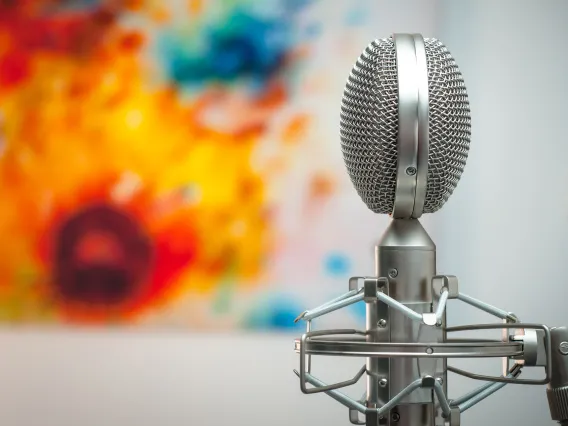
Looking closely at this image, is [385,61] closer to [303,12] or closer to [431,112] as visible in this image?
[431,112]

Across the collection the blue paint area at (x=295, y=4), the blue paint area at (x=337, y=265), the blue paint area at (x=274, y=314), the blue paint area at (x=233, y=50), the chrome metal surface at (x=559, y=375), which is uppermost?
the blue paint area at (x=295, y=4)

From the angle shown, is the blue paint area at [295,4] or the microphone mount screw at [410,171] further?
the blue paint area at [295,4]

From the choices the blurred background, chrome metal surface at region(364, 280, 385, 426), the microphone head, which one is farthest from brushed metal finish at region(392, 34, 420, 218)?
the blurred background

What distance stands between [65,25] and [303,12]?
33.2 inches

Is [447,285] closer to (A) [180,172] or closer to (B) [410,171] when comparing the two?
(B) [410,171]

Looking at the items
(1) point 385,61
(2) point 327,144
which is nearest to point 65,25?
(2) point 327,144

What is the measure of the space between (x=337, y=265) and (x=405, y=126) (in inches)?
76.1

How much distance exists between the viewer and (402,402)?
2.90 feet

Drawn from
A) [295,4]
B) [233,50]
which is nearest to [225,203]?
[233,50]

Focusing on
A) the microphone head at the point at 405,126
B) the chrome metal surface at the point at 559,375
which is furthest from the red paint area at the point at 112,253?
the chrome metal surface at the point at 559,375

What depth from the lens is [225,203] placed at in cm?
285

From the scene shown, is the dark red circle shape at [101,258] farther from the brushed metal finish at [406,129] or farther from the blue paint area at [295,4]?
the brushed metal finish at [406,129]

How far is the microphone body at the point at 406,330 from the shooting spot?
0.89 meters

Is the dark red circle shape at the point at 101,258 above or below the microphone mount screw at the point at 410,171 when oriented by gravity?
above
